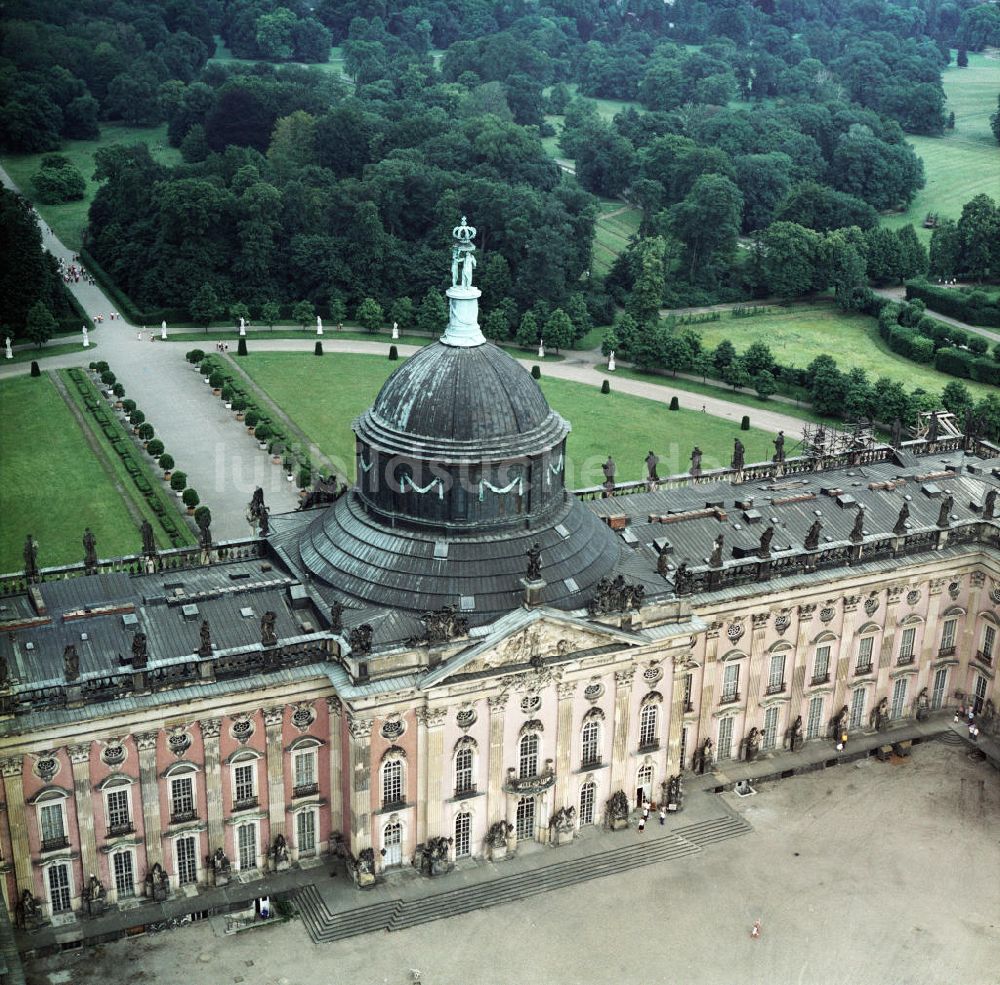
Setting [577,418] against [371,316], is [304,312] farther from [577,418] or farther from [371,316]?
[577,418]

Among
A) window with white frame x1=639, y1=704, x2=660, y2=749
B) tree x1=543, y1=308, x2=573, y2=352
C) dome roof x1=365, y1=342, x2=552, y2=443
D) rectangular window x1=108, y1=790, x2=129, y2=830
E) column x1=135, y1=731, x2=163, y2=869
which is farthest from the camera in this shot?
tree x1=543, y1=308, x2=573, y2=352

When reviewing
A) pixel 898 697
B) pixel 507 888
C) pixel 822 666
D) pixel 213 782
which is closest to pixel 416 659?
pixel 213 782

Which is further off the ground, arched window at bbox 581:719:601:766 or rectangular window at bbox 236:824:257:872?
arched window at bbox 581:719:601:766

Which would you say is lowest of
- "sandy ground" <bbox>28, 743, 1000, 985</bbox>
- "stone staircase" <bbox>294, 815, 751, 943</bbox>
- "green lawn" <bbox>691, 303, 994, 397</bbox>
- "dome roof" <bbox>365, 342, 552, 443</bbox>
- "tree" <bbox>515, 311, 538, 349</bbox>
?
"sandy ground" <bbox>28, 743, 1000, 985</bbox>

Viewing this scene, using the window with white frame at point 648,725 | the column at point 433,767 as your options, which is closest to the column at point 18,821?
the column at point 433,767

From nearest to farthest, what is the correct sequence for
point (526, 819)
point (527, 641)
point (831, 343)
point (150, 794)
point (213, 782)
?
point (150, 794)
point (213, 782)
point (527, 641)
point (526, 819)
point (831, 343)

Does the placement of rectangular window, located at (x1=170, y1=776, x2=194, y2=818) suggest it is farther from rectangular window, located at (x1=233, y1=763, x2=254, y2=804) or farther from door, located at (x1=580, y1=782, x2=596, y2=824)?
door, located at (x1=580, y1=782, x2=596, y2=824)


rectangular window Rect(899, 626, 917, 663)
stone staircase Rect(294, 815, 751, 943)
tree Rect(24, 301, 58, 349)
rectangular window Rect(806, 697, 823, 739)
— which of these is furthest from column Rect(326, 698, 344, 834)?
tree Rect(24, 301, 58, 349)
